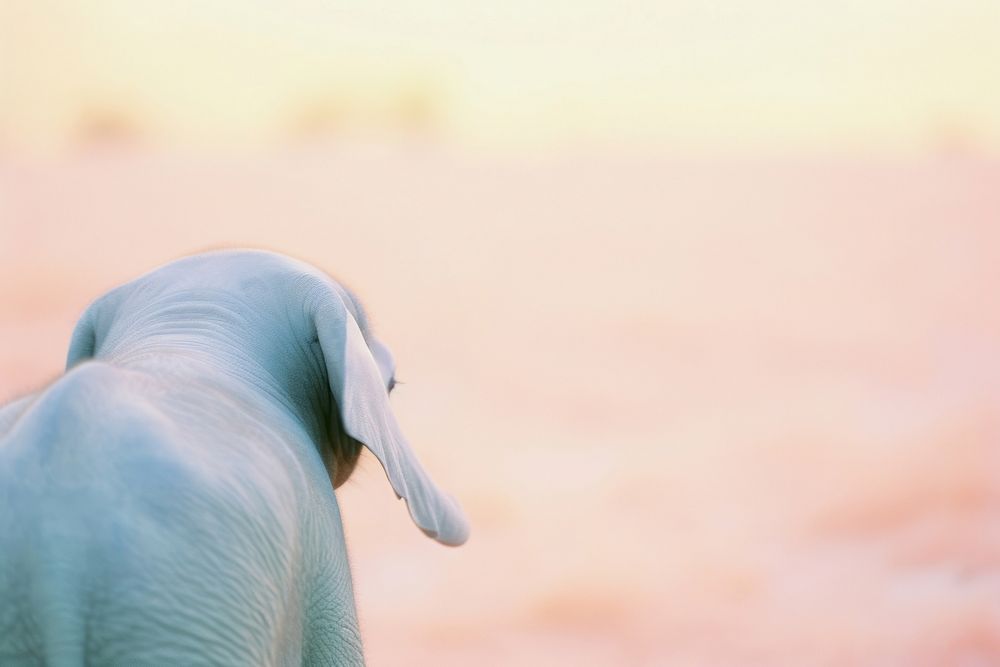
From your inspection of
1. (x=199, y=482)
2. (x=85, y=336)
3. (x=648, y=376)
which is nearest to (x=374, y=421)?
(x=199, y=482)

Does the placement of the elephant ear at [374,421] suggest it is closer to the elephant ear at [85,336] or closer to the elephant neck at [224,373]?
the elephant neck at [224,373]

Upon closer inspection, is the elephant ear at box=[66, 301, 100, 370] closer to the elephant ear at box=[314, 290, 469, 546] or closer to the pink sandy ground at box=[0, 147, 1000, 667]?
the elephant ear at box=[314, 290, 469, 546]

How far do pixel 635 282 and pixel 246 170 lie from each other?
7298 mm

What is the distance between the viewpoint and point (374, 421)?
1647mm

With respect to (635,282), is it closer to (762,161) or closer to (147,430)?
(762,161)

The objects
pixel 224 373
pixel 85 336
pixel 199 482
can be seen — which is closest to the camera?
pixel 199 482

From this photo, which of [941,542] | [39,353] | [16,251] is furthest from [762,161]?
[941,542]

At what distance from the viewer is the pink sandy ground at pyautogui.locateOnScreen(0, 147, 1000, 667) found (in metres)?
4.52

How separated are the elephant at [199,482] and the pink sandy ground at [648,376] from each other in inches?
20.4

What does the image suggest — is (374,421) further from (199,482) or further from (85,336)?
(85,336)

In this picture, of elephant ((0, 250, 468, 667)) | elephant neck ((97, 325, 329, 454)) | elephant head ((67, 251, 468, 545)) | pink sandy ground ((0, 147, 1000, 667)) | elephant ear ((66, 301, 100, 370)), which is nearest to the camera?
elephant ((0, 250, 468, 667))

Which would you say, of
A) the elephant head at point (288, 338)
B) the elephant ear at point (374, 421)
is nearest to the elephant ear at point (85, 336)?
the elephant head at point (288, 338)

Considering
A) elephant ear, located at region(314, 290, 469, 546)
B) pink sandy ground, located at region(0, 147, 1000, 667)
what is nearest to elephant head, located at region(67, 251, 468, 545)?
elephant ear, located at region(314, 290, 469, 546)

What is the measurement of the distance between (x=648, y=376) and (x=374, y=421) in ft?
21.7
